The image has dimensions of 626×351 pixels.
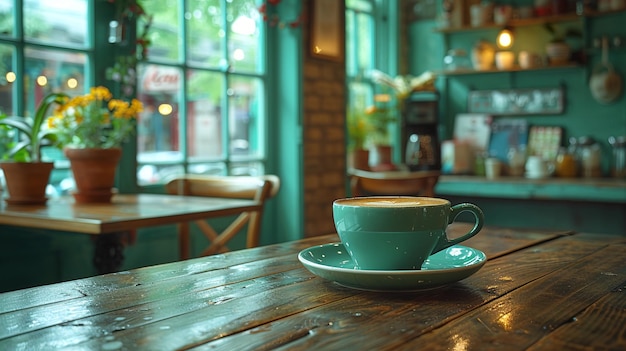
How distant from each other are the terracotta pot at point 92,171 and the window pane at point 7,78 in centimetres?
38

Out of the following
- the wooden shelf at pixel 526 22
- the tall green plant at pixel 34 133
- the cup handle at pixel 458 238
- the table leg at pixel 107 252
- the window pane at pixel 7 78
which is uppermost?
the wooden shelf at pixel 526 22

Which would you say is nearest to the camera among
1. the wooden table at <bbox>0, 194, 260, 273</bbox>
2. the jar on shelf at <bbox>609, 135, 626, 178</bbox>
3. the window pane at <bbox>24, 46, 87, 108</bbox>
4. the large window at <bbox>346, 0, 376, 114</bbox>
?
the wooden table at <bbox>0, 194, 260, 273</bbox>

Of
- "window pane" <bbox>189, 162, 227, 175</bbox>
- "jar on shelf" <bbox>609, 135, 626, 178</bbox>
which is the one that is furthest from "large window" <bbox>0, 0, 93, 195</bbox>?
"jar on shelf" <bbox>609, 135, 626, 178</bbox>

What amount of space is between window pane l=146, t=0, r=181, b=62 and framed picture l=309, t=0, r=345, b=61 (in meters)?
0.87

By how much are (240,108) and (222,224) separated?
65 centimetres

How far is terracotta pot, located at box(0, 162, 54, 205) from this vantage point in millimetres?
2309

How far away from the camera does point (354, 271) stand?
2.99 feet

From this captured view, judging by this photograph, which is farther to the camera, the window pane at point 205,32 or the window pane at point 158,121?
the window pane at point 205,32

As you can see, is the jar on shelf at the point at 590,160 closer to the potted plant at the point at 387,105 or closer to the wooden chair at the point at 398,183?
the potted plant at the point at 387,105

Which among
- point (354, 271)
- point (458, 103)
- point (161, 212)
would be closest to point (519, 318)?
point (354, 271)

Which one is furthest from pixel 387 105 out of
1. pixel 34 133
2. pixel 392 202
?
pixel 392 202

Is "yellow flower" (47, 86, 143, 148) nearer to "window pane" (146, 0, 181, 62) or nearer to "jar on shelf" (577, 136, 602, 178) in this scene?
"window pane" (146, 0, 181, 62)

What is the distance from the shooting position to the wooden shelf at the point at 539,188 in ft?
13.3

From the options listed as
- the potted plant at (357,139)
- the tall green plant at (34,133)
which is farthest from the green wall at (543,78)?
the tall green plant at (34,133)
